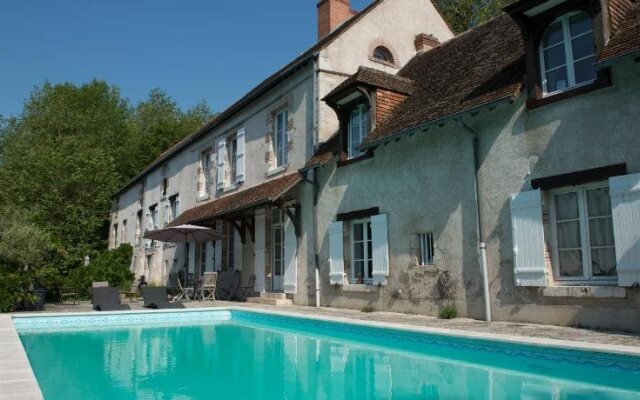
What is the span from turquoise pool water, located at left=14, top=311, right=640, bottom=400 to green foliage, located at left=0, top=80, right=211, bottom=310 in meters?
6.66

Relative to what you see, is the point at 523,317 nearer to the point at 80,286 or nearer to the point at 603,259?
the point at 603,259

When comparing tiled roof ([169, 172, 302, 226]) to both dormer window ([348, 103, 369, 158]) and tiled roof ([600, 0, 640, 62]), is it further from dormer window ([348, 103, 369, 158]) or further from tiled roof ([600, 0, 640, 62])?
tiled roof ([600, 0, 640, 62])

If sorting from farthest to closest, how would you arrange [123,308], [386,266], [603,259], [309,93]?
[309,93], [123,308], [386,266], [603,259]

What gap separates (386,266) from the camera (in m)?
10.6

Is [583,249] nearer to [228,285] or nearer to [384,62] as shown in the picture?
[384,62]

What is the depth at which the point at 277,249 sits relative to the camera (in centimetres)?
1512

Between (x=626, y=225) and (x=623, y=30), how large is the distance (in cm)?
286

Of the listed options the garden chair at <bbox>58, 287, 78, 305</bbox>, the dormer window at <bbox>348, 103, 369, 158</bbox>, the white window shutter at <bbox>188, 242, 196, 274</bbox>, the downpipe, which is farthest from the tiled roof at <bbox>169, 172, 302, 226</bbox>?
the downpipe

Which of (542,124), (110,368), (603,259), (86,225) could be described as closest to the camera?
(110,368)

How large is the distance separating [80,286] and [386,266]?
1280 centimetres

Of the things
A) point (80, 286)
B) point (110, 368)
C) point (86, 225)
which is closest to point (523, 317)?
point (110, 368)

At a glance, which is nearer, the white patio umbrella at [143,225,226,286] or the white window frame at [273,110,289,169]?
the white window frame at [273,110,289,169]

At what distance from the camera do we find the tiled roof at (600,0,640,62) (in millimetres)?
6749

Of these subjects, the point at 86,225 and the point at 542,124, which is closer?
the point at 542,124
